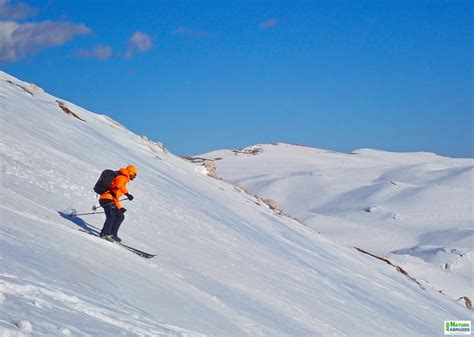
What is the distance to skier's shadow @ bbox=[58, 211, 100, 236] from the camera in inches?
447

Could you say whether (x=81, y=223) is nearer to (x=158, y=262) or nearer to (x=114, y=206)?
(x=114, y=206)

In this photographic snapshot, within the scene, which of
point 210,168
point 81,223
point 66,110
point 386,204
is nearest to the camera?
point 81,223

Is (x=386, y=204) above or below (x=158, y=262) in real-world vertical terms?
above

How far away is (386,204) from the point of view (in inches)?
2194

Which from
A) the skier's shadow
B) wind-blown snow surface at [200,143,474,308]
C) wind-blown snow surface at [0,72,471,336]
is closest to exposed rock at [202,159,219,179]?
wind-blown snow surface at [0,72,471,336]

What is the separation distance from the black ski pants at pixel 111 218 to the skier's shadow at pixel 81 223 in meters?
0.50

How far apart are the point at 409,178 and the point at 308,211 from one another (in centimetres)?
2071

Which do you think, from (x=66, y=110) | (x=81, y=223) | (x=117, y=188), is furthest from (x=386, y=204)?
(x=117, y=188)

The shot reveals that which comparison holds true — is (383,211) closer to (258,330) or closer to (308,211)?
(308,211)

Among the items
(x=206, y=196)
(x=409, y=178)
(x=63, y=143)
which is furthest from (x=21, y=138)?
(x=409, y=178)

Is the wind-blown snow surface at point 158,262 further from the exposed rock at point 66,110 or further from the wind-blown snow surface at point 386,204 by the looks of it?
the wind-blown snow surface at point 386,204

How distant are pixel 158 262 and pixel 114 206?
1248mm

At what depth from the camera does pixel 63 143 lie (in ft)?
58.4

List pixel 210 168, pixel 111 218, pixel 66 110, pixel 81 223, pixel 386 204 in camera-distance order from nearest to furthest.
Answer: pixel 111 218
pixel 81 223
pixel 66 110
pixel 210 168
pixel 386 204
